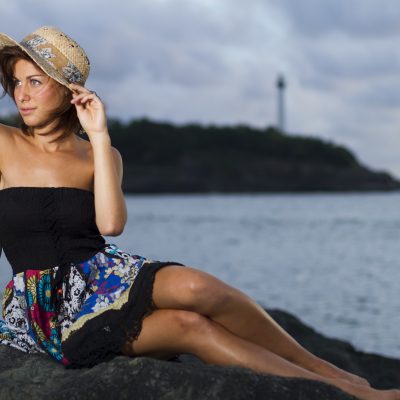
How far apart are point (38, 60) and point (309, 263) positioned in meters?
23.3

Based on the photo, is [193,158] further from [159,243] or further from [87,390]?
[87,390]

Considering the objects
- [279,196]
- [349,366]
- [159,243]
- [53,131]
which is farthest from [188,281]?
[279,196]

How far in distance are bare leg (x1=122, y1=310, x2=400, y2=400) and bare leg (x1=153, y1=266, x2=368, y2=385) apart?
0.03 meters

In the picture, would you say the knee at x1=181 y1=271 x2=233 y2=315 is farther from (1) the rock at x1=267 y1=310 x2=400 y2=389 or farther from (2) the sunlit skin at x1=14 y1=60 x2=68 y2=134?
(1) the rock at x1=267 y1=310 x2=400 y2=389

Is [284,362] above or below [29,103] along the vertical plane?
below

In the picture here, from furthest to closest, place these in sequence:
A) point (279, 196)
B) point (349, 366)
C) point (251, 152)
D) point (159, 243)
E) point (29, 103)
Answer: point (279, 196) → point (251, 152) → point (159, 243) → point (349, 366) → point (29, 103)

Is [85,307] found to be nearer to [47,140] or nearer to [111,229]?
[111,229]

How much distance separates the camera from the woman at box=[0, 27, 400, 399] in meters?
3.56

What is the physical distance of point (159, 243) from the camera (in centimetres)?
3506

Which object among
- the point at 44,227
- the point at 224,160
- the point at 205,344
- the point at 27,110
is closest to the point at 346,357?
the point at 205,344

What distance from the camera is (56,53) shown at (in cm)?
387

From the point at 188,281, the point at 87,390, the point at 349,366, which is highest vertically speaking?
the point at 188,281

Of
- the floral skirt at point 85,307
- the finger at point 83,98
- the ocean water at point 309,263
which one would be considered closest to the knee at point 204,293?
the floral skirt at point 85,307

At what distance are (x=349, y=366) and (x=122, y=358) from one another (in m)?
2.73
